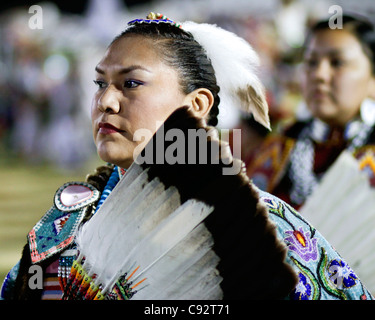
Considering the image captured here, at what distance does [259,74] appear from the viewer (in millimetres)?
1996

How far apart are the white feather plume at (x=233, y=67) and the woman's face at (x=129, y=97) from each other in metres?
0.21

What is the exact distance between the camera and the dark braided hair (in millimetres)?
1788

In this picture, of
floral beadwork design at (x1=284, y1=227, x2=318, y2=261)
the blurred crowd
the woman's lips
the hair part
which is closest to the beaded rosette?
the woman's lips

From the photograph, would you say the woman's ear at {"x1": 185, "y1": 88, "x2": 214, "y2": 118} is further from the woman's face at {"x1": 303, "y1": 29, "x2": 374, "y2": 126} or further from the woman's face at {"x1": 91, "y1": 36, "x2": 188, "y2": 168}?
the woman's face at {"x1": 303, "y1": 29, "x2": 374, "y2": 126}

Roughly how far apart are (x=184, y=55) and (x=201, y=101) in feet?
0.45

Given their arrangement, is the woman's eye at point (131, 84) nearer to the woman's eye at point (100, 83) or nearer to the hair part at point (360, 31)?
the woman's eye at point (100, 83)

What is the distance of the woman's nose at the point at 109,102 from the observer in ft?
5.49

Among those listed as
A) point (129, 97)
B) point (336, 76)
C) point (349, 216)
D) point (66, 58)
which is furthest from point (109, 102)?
point (66, 58)

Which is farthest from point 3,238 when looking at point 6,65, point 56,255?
point 6,65

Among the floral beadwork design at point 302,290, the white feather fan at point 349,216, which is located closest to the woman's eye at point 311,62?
the white feather fan at point 349,216

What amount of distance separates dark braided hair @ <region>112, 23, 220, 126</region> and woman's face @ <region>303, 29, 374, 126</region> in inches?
55.5

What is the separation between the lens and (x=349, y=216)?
259 centimetres
